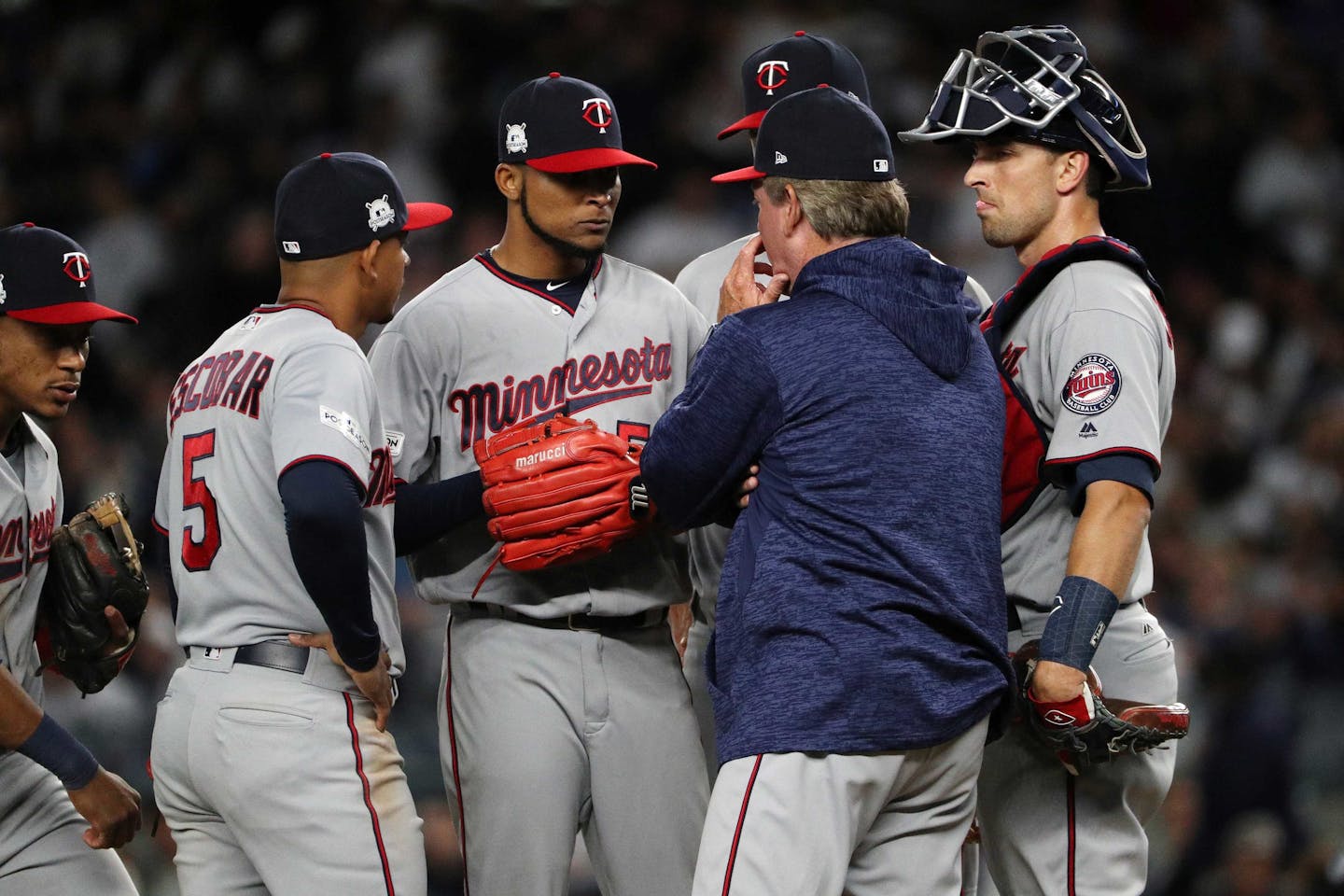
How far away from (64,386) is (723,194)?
521 cm

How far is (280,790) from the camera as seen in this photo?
2969 millimetres

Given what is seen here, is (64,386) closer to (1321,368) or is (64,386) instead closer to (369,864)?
(369,864)

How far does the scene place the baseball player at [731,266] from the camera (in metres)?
3.80

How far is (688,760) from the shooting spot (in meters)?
3.47

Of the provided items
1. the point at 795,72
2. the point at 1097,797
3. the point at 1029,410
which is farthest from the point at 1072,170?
the point at 1097,797

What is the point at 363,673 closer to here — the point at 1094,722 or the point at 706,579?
the point at 706,579

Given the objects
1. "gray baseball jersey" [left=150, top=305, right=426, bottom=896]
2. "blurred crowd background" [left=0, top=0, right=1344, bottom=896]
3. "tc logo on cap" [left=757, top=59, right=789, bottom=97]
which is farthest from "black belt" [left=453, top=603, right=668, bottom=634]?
"blurred crowd background" [left=0, top=0, right=1344, bottom=896]

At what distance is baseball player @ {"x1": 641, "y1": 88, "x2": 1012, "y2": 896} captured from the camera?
266 centimetres

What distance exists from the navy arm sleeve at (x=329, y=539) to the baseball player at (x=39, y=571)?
634mm

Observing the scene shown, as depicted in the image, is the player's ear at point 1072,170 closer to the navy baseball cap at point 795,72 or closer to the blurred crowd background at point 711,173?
the navy baseball cap at point 795,72

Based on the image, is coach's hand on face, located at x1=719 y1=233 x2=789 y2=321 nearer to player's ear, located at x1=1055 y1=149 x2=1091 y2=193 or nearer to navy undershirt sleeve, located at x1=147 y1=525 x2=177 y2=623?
player's ear, located at x1=1055 y1=149 x2=1091 y2=193

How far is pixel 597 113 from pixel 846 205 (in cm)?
89

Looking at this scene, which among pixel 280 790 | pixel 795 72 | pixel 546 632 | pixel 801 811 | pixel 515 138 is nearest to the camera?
pixel 801 811

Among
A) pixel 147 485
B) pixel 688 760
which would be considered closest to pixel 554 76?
pixel 688 760
